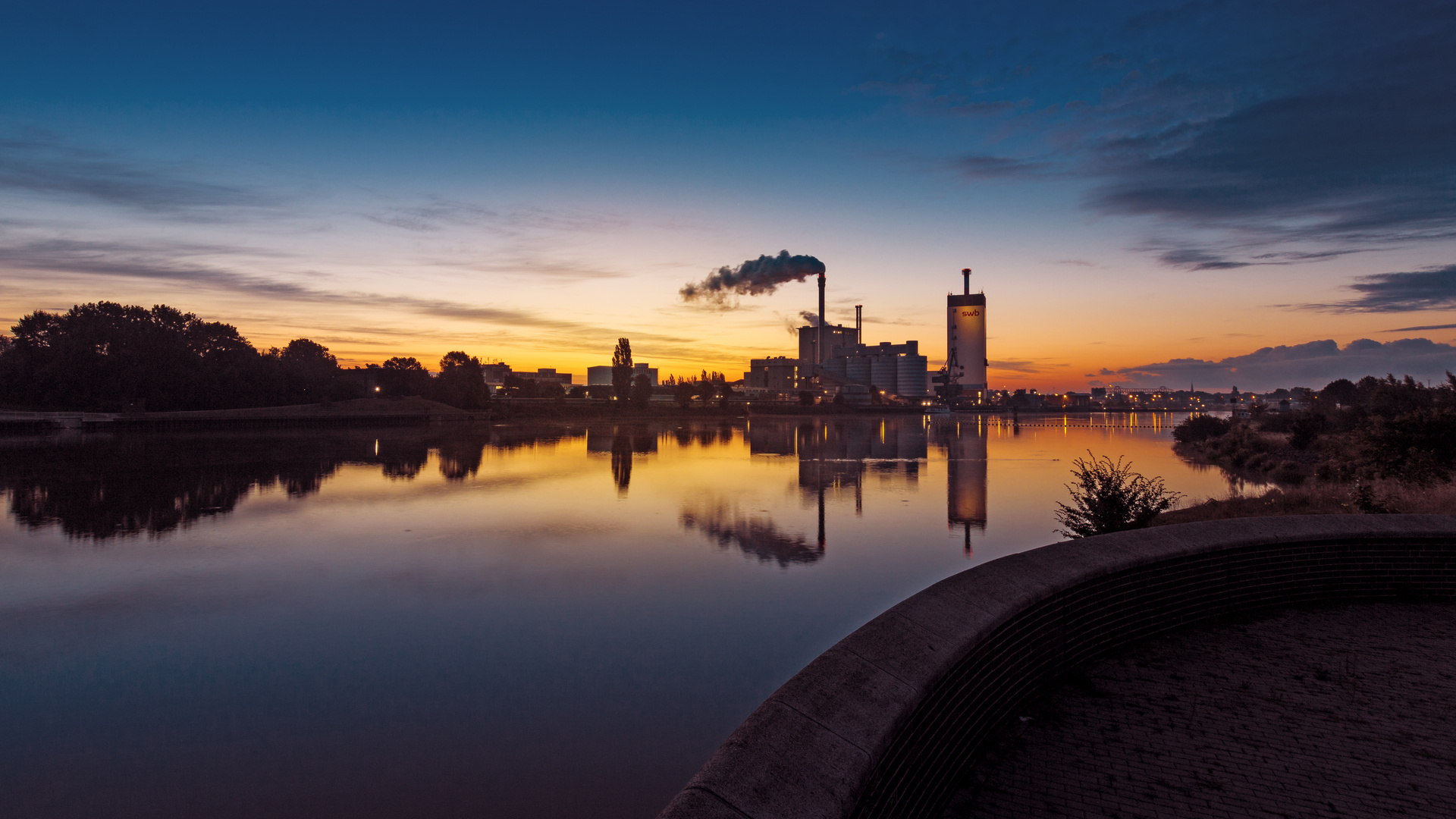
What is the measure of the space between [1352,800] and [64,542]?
79.6 feet

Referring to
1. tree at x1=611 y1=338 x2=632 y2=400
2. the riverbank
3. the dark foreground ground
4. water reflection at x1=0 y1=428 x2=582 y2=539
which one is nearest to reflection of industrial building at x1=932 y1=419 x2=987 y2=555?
the riverbank

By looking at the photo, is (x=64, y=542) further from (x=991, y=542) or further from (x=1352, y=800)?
(x=1352, y=800)

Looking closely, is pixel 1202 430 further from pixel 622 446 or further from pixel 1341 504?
pixel 1341 504

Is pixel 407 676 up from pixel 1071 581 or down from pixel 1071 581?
down

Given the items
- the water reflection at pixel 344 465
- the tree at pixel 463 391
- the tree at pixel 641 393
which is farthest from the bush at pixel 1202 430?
the tree at pixel 463 391

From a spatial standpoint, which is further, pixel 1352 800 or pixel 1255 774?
pixel 1255 774

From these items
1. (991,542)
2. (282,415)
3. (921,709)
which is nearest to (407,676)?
(921,709)

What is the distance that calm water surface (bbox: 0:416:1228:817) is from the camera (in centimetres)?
749

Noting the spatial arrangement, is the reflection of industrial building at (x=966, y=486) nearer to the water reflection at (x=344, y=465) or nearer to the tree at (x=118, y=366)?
the water reflection at (x=344, y=465)

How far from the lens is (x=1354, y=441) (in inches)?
1003

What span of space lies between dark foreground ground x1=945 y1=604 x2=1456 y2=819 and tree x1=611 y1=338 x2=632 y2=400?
120512 mm

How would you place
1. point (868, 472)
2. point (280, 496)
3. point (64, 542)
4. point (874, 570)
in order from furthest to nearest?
point (868, 472) < point (280, 496) < point (64, 542) < point (874, 570)

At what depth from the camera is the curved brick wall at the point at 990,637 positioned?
331 centimetres

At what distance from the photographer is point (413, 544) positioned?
60.6 ft
